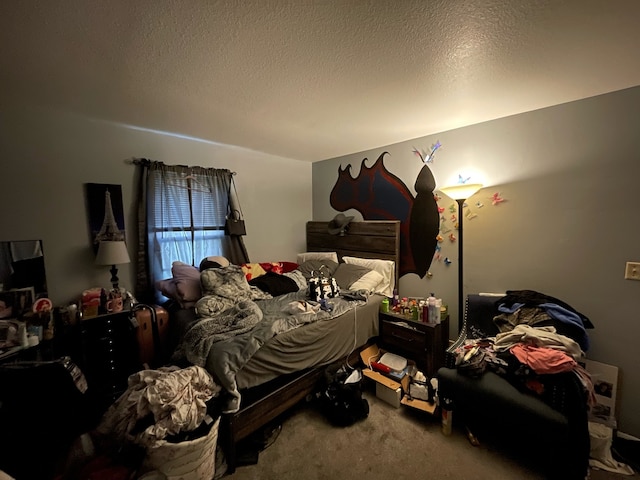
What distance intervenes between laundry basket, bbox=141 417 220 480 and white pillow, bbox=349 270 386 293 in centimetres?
180

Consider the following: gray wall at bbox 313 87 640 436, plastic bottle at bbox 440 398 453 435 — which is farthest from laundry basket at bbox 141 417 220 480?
gray wall at bbox 313 87 640 436

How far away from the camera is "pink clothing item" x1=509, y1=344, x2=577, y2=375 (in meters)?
1.44

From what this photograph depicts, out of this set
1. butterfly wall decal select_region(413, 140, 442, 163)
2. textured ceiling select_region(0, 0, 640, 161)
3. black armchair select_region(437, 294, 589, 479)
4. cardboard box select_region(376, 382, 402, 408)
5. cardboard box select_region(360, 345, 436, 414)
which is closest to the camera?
textured ceiling select_region(0, 0, 640, 161)

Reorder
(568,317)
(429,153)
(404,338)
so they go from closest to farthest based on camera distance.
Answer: (568,317), (404,338), (429,153)

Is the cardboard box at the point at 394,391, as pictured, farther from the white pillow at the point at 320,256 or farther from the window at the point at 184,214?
the window at the point at 184,214

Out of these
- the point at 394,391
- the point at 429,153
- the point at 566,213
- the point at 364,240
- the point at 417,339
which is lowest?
the point at 394,391

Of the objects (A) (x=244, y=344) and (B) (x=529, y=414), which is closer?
(B) (x=529, y=414)

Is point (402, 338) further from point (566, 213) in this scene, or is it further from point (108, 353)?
point (108, 353)

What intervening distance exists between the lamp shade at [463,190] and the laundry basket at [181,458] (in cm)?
241

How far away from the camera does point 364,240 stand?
327cm

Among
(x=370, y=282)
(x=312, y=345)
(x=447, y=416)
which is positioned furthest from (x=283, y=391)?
(x=370, y=282)

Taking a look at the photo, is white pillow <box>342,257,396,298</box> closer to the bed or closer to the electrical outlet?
the bed

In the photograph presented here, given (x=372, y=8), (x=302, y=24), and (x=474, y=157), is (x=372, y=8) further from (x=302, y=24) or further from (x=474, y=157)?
(x=474, y=157)

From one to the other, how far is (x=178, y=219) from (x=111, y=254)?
2.46 ft
